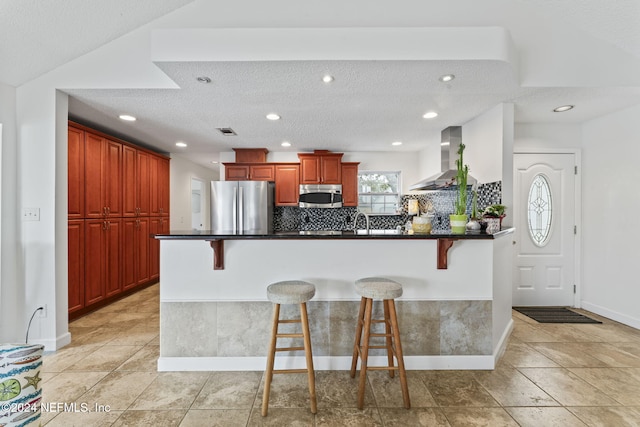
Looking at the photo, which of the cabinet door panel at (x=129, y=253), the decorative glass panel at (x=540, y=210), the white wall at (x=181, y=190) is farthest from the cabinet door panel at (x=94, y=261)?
the decorative glass panel at (x=540, y=210)

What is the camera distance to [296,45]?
1.92 meters

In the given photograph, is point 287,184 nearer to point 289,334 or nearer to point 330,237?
point 330,237

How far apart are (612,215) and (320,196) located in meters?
3.63

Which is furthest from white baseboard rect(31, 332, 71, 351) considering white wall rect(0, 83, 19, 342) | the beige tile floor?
white wall rect(0, 83, 19, 342)

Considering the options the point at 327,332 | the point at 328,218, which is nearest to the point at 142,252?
the point at 328,218

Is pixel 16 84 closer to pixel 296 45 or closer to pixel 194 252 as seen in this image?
pixel 194 252

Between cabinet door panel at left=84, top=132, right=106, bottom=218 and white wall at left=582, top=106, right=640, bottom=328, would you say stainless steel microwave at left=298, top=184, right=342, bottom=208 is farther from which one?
white wall at left=582, top=106, right=640, bottom=328

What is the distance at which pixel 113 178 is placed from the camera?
3.72 metres

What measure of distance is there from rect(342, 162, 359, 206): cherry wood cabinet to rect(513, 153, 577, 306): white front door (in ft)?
7.28

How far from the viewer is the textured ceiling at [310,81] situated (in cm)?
207

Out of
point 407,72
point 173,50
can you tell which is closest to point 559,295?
point 407,72

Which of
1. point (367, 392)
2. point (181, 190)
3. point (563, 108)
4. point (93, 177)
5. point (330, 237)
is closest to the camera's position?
point (367, 392)

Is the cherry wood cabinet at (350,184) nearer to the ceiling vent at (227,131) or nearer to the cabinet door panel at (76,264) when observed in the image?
the ceiling vent at (227,131)

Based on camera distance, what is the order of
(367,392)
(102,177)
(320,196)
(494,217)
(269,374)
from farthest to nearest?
(320,196), (102,177), (494,217), (367,392), (269,374)
